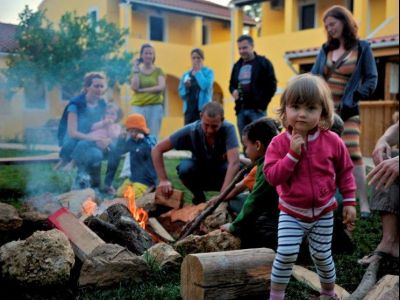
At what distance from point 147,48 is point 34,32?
1603 millimetres

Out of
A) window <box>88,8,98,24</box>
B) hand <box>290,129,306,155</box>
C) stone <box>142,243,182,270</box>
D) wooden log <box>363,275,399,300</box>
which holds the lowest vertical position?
stone <box>142,243,182,270</box>

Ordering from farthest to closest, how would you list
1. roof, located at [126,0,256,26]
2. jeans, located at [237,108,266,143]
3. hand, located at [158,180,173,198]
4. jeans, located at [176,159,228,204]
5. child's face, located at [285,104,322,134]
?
roof, located at [126,0,256,26]
jeans, located at [237,108,266,143]
jeans, located at [176,159,228,204]
hand, located at [158,180,173,198]
child's face, located at [285,104,322,134]

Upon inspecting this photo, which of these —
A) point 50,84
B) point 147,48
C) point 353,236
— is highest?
point 147,48

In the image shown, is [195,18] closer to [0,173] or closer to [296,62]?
[296,62]

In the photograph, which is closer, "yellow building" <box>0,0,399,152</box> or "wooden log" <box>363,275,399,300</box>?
"wooden log" <box>363,275,399,300</box>

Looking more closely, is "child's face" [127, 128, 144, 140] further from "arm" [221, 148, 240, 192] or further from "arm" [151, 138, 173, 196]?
"arm" [221, 148, 240, 192]

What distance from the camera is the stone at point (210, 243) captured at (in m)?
3.26

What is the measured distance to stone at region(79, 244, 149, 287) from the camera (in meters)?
2.77

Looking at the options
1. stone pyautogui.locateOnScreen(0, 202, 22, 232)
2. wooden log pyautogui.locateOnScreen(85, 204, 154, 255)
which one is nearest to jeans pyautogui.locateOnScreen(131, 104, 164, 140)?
wooden log pyautogui.locateOnScreen(85, 204, 154, 255)

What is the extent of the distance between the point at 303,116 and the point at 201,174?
253 cm

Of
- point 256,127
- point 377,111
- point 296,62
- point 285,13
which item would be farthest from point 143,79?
point 285,13

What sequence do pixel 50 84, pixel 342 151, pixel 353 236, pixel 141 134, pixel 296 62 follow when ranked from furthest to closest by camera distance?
pixel 296 62
pixel 50 84
pixel 141 134
pixel 353 236
pixel 342 151

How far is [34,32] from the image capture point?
605 cm

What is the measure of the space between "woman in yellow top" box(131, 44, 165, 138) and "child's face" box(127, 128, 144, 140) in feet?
4.96
